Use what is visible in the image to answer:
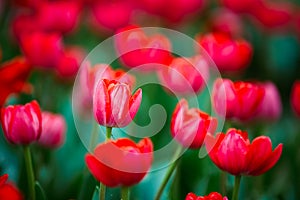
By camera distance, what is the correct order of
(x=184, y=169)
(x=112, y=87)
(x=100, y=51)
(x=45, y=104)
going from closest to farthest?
(x=112, y=87) < (x=184, y=169) < (x=45, y=104) < (x=100, y=51)

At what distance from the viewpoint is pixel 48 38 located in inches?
57.9

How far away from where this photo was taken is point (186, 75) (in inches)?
47.5

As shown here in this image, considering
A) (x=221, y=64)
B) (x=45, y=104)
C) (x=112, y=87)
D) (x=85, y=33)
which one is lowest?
(x=85, y=33)

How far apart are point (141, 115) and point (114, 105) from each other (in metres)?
0.47

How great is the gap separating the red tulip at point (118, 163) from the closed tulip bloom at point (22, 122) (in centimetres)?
18

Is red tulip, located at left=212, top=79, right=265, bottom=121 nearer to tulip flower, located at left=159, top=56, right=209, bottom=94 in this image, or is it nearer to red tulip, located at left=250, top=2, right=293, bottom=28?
tulip flower, located at left=159, top=56, right=209, bottom=94

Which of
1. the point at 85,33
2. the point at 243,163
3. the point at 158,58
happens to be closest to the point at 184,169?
the point at 158,58

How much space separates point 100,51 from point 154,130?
68 centimetres

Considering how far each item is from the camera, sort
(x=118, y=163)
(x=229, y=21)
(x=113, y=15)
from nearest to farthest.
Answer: (x=118, y=163)
(x=113, y=15)
(x=229, y=21)

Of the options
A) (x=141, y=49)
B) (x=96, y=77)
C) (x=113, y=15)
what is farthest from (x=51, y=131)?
(x=113, y=15)

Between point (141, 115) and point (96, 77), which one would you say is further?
point (141, 115)

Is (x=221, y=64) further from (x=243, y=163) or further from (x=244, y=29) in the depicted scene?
(x=244, y=29)

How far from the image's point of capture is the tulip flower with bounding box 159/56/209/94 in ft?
3.96

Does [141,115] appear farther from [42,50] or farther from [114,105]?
[114,105]
